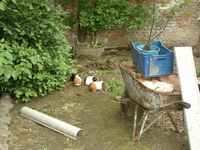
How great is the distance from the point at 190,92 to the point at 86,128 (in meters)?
1.46

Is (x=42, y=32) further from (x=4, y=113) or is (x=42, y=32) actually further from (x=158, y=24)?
(x=158, y=24)

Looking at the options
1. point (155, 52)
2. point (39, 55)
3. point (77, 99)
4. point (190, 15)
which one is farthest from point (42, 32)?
point (190, 15)

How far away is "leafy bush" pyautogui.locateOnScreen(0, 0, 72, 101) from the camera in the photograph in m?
Result: 5.86

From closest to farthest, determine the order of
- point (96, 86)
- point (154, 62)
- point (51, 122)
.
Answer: point (51, 122) → point (154, 62) → point (96, 86)

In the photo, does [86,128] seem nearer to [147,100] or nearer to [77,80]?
[147,100]

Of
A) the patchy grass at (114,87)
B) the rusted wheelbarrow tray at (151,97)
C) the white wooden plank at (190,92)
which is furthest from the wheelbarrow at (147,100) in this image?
the patchy grass at (114,87)

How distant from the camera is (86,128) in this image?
554cm

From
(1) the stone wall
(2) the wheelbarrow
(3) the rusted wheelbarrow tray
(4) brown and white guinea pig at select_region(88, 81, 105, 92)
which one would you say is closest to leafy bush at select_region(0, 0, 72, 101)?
(4) brown and white guinea pig at select_region(88, 81, 105, 92)

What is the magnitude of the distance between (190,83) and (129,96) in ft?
2.59

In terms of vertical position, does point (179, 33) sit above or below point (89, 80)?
above

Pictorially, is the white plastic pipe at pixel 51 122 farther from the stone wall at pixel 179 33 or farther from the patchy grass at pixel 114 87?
the stone wall at pixel 179 33

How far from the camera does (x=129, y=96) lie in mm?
5367

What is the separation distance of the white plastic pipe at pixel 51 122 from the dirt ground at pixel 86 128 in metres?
0.06

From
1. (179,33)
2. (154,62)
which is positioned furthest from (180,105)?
(179,33)
